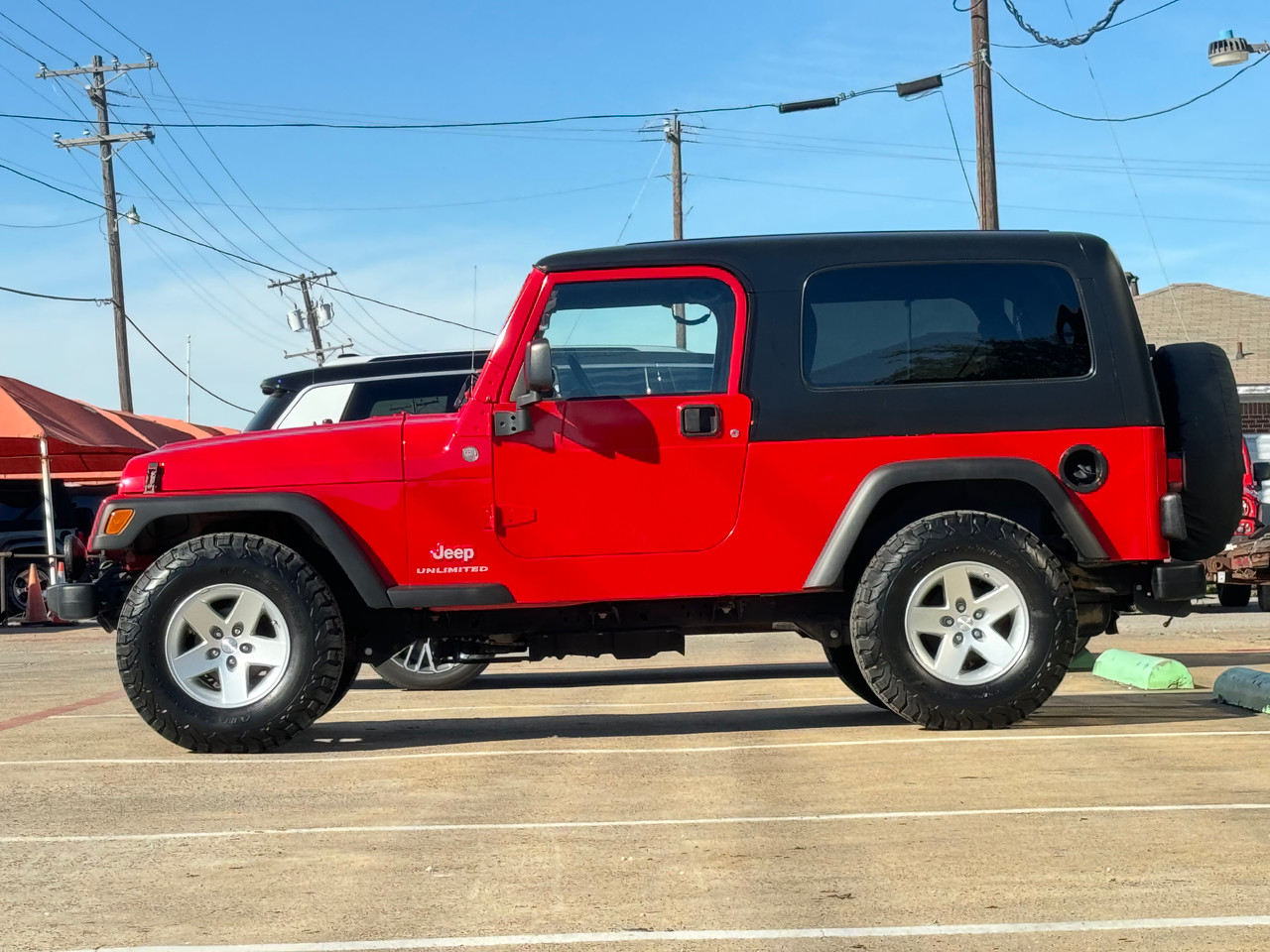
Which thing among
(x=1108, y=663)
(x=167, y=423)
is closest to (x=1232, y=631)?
(x=1108, y=663)

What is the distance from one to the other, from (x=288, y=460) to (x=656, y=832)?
2.81m

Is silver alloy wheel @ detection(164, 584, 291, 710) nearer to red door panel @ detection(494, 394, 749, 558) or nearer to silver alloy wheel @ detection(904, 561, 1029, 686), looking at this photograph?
red door panel @ detection(494, 394, 749, 558)

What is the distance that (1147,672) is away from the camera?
867cm

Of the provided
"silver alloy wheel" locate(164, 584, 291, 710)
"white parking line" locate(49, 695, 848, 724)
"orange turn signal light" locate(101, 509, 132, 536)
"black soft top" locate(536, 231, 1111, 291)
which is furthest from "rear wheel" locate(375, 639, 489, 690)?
"black soft top" locate(536, 231, 1111, 291)

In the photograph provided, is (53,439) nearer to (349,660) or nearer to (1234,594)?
(349,660)

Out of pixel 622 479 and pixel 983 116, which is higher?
pixel 983 116

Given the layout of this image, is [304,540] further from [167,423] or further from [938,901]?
[167,423]

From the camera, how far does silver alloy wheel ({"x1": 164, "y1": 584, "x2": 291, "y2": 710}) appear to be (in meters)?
6.80

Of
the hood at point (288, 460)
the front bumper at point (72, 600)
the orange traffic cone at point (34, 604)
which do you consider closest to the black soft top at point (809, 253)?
the hood at point (288, 460)

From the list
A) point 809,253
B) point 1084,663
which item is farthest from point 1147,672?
point 809,253

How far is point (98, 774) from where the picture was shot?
632cm

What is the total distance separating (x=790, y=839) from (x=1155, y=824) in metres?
1.13

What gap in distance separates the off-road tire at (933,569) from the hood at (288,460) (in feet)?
7.24

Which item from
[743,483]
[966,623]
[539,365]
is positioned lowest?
[966,623]
